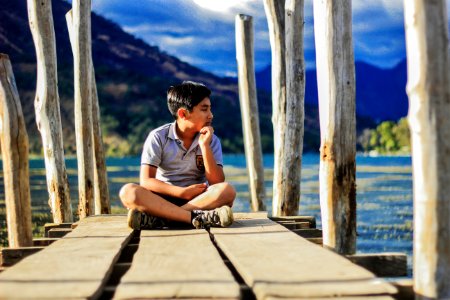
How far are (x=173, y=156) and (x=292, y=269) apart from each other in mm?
2437

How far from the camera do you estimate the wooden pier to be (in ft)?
9.97

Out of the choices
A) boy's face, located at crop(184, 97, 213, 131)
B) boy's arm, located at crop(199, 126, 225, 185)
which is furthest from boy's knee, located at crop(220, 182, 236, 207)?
boy's face, located at crop(184, 97, 213, 131)

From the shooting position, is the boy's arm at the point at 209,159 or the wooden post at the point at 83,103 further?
the wooden post at the point at 83,103

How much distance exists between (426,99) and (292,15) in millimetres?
4428

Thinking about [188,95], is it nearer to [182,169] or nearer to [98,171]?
[182,169]

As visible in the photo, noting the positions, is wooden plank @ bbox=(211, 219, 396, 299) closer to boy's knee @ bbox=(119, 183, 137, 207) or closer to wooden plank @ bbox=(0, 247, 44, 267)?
boy's knee @ bbox=(119, 183, 137, 207)

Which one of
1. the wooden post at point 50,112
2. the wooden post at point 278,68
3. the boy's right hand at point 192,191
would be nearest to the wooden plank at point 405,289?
the boy's right hand at point 192,191

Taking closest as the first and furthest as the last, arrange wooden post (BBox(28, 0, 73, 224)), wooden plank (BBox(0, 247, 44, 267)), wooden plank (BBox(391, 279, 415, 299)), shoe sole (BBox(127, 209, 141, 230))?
1. wooden plank (BBox(391, 279, 415, 299))
2. wooden plank (BBox(0, 247, 44, 267))
3. shoe sole (BBox(127, 209, 141, 230))
4. wooden post (BBox(28, 0, 73, 224))

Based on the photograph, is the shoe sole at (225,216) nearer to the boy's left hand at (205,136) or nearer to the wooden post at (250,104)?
the boy's left hand at (205,136)

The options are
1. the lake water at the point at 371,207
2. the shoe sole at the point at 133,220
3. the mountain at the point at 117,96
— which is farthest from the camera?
the mountain at the point at 117,96

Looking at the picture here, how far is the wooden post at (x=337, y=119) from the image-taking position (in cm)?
478

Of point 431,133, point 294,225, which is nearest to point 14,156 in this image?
point 294,225

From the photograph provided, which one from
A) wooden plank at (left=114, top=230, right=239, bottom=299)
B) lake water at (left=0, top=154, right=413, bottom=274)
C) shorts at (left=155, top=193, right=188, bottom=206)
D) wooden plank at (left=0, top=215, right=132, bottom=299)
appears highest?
shorts at (left=155, top=193, right=188, bottom=206)

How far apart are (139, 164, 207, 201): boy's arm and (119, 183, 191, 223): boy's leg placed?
0.42 ft
